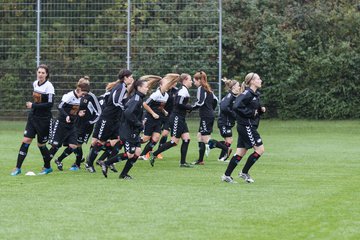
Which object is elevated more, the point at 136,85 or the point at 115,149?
the point at 136,85

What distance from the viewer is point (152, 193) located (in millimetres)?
13664

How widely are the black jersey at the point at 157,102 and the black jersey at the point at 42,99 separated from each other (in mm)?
3141

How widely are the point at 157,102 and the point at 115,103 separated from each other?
6.83 feet

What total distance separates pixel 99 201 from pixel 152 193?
124 cm

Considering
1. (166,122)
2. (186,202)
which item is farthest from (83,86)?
(186,202)

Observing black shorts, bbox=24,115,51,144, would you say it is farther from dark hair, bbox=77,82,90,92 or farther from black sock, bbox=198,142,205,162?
black sock, bbox=198,142,205,162

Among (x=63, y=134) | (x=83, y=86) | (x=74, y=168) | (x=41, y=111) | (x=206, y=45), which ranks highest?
(x=206, y=45)

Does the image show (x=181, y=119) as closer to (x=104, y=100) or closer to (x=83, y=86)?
(x=104, y=100)

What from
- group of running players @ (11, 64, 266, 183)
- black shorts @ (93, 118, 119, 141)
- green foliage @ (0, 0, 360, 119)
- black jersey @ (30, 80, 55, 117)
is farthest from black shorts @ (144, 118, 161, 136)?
green foliage @ (0, 0, 360, 119)

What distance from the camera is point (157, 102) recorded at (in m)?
19.1

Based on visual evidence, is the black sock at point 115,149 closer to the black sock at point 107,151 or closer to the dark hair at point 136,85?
the black sock at point 107,151

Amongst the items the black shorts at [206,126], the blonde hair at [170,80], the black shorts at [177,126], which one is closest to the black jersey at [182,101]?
the black shorts at [177,126]

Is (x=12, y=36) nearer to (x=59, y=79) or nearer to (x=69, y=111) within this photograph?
(x=59, y=79)

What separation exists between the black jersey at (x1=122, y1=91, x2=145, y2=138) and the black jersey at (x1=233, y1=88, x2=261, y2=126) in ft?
5.55
